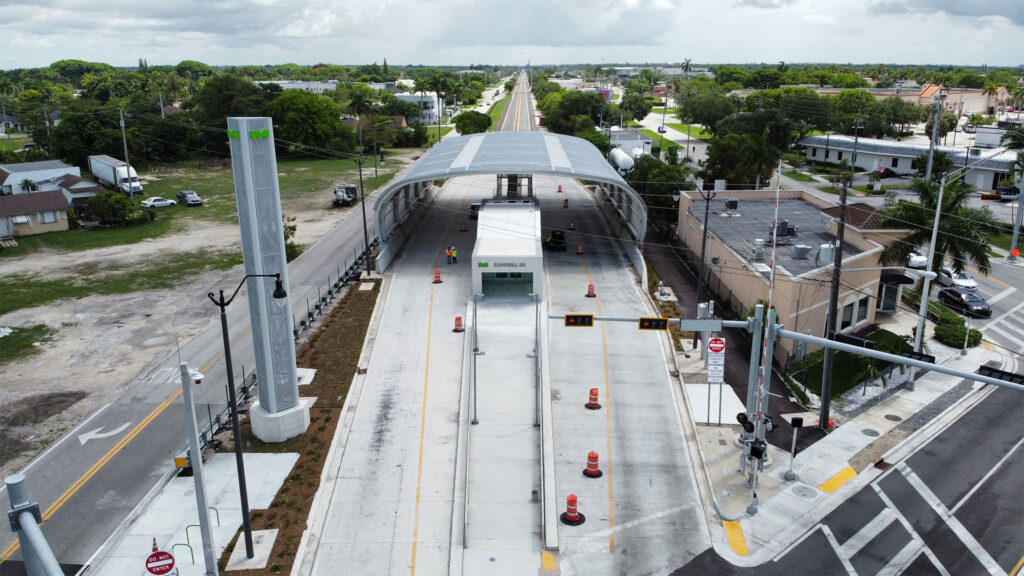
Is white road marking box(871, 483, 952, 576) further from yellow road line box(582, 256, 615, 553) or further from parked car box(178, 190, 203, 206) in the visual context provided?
parked car box(178, 190, 203, 206)

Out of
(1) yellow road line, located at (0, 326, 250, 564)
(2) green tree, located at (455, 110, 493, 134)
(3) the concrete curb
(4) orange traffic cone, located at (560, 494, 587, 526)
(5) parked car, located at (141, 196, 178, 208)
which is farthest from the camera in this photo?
(2) green tree, located at (455, 110, 493, 134)

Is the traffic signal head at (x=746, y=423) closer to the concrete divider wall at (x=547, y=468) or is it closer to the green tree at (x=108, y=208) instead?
the concrete divider wall at (x=547, y=468)

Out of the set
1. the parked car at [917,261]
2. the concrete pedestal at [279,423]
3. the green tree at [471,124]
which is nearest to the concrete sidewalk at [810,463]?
the concrete pedestal at [279,423]

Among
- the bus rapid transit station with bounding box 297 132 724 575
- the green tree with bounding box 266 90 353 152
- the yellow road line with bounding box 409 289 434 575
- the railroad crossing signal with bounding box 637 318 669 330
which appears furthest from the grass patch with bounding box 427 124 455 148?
the railroad crossing signal with bounding box 637 318 669 330

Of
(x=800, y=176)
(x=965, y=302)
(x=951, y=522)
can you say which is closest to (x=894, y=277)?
(x=965, y=302)

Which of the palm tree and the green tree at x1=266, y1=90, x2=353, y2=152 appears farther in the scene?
the green tree at x1=266, y1=90, x2=353, y2=152

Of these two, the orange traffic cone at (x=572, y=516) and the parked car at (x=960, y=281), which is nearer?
the orange traffic cone at (x=572, y=516)

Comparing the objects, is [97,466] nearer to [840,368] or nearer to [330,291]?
[330,291]

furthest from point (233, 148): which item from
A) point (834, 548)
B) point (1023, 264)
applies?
point (1023, 264)
